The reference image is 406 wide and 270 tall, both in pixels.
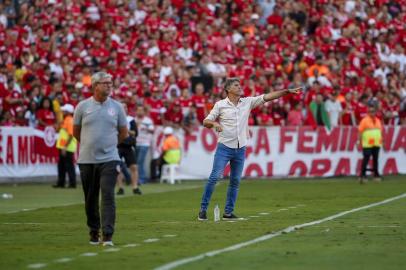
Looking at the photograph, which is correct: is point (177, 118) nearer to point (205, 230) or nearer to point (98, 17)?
point (98, 17)

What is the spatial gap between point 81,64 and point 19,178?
15.9ft

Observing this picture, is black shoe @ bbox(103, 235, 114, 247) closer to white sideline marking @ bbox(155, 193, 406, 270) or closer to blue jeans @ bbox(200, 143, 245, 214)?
white sideline marking @ bbox(155, 193, 406, 270)

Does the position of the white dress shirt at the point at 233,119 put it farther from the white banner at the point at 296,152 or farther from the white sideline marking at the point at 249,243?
the white banner at the point at 296,152

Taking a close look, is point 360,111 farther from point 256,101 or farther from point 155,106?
point 256,101

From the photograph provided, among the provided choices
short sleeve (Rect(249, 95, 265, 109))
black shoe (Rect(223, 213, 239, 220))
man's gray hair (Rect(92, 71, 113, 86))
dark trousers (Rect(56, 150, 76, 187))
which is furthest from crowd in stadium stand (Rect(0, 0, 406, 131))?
man's gray hair (Rect(92, 71, 113, 86))

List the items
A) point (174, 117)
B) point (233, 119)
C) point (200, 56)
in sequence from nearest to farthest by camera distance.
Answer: point (233, 119), point (174, 117), point (200, 56)

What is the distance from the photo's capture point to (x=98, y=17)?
37906 mm

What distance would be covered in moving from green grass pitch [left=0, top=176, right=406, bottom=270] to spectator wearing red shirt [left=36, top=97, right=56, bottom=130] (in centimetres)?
556

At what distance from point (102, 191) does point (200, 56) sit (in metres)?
23.7

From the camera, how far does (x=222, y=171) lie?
61.9 feet

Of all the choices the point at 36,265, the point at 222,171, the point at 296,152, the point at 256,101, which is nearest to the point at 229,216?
the point at 222,171

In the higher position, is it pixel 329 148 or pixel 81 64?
pixel 81 64

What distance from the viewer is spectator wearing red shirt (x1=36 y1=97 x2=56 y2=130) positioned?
1294 inches

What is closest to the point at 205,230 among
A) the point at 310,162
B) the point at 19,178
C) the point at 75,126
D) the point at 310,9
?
the point at 75,126
